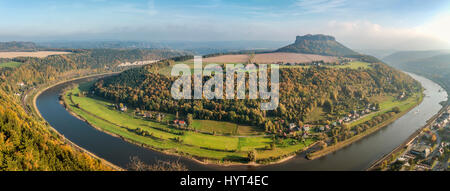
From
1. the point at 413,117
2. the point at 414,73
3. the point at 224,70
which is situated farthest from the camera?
the point at 414,73

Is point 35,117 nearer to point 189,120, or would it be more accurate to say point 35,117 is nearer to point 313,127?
point 189,120

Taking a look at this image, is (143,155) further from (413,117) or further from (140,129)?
(413,117)

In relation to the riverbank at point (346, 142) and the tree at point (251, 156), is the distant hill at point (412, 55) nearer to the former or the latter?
the riverbank at point (346, 142)

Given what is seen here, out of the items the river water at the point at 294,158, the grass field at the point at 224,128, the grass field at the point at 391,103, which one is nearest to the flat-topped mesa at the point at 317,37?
the grass field at the point at 391,103

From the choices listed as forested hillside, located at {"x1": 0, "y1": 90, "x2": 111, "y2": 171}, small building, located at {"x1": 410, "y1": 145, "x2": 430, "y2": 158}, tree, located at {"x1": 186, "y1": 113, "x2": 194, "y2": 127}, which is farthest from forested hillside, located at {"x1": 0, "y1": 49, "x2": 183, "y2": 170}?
small building, located at {"x1": 410, "y1": 145, "x2": 430, "y2": 158}

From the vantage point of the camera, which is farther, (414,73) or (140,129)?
(414,73)

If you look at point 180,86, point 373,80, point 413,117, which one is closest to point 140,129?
point 180,86

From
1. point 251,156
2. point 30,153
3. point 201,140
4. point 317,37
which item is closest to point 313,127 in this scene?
point 251,156
